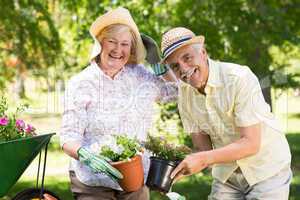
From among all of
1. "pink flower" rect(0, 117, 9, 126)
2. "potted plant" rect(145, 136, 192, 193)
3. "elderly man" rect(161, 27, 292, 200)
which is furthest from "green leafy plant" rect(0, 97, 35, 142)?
"elderly man" rect(161, 27, 292, 200)

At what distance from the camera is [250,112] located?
8.96ft

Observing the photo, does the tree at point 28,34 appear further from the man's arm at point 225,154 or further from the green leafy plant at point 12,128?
the man's arm at point 225,154

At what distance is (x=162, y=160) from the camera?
281 centimetres

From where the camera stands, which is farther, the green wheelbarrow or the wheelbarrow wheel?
the wheelbarrow wheel

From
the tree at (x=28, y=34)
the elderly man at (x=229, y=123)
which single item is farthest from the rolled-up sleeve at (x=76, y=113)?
the tree at (x=28, y=34)

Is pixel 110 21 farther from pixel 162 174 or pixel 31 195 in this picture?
pixel 31 195

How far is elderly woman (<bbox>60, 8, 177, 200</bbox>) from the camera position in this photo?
3039 mm

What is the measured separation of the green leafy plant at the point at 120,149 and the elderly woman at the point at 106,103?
16cm

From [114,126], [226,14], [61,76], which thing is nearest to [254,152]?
[114,126]

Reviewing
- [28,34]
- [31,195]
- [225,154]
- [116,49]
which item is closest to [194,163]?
[225,154]

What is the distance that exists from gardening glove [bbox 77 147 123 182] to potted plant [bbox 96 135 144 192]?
0.03 meters

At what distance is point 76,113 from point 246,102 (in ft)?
2.68

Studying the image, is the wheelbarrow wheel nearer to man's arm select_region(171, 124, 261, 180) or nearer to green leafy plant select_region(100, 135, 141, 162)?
green leafy plant select_region(100, 135, 141, 162)

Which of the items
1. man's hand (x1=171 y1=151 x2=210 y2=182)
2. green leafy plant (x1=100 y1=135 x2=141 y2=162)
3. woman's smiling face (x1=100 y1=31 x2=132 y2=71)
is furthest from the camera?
woman's smiling face (x1=100 y1=31 x2=132 y2=71)
